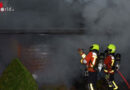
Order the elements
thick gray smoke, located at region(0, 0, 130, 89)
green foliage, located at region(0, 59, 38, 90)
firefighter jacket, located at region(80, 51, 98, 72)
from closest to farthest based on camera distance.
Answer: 1. green foliage, located at region(0, 59, 38, 90)
2. firefighter jacket, located at region(80, 51, 98, 72)
3. thick gray smoke, located at region(0, 0, 130, 89)

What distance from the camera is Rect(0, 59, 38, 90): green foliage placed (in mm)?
2932

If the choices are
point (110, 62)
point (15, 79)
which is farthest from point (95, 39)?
point (15, 79)

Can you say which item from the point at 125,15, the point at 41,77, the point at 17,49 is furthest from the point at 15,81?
the point at 17,49

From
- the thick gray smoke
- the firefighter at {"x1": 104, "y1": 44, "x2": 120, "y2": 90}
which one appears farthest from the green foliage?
the thick gray smoke

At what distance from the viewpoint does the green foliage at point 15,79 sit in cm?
293

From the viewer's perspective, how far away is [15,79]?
2971 millimetres

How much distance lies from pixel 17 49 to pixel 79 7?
10.4 m

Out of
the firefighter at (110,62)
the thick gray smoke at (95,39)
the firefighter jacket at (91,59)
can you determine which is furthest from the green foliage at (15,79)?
the thick gray smoke at (95,39)

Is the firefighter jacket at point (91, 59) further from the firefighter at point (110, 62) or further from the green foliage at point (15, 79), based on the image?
the green foliage at point (15, 79)

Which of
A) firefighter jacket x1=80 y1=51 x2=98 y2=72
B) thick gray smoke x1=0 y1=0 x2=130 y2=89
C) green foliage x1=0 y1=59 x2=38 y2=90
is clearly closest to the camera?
green foliage x1=0 y1=59 x2=38 y2=90

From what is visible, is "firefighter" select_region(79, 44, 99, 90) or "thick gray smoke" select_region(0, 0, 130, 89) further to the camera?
"thick gray smoke" select_region(0, 0, 130, 89)

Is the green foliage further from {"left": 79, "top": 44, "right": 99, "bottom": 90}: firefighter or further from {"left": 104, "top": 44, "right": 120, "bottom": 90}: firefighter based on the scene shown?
{"left": 104, "top": 44, "right": 120, "bottom": 90}: firefighter

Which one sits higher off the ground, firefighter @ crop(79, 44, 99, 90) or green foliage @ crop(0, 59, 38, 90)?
green foliage @ crop(0, 59, 38, 90)

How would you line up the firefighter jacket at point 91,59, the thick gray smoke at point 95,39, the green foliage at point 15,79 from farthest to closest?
the thick gray smoke at point 95,39
the firefighter jacket at point 91,59
the green foliage at point 15,79
